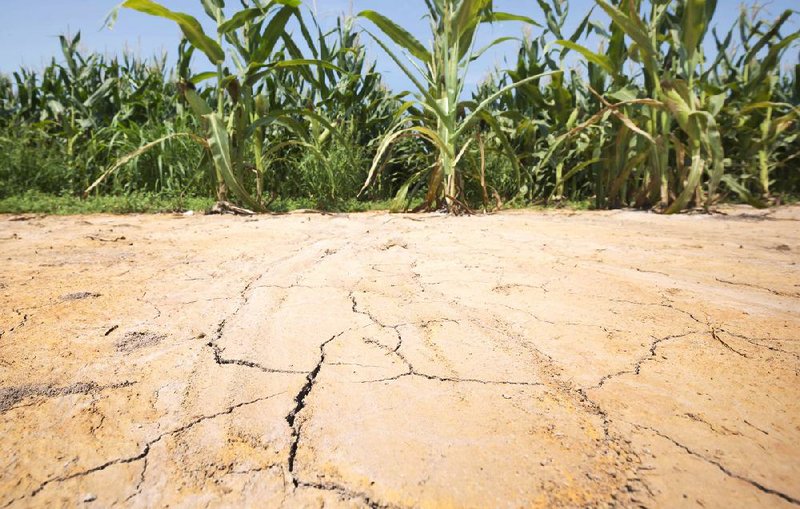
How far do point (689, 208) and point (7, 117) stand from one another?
6.52 m

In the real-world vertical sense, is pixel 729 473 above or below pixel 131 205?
below

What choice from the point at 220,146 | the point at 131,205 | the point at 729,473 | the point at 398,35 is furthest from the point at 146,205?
the point at 729,473

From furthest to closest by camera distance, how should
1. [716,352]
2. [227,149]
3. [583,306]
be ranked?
[227,149] < [583,306] < [716,352]

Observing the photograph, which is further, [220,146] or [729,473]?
[220,146]

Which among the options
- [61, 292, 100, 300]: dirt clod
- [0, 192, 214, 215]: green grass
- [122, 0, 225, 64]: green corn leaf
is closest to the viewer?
[61, 292, 100, 300]: dirt clod

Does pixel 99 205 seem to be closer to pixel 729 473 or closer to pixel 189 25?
pixel 189 25

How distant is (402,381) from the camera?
80cm

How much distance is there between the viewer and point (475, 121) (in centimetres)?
290

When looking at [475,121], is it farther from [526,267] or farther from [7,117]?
[7,117]

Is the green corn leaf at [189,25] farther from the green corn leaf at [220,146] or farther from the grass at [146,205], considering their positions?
the grass at [146,205]

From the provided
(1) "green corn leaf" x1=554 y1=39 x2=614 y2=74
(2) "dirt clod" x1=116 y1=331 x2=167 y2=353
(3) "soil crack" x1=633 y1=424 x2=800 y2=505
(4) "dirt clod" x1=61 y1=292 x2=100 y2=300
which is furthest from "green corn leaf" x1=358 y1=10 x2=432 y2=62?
(3) "soil crack" x1=633 y1=424 x2=800 y2=505

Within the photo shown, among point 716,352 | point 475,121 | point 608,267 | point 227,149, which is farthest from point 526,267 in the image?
point 227,149

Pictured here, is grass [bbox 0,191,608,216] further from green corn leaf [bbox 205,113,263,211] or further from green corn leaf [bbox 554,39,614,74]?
green corn leaf [bbox 554,39,614,74]

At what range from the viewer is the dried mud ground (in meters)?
0.57
